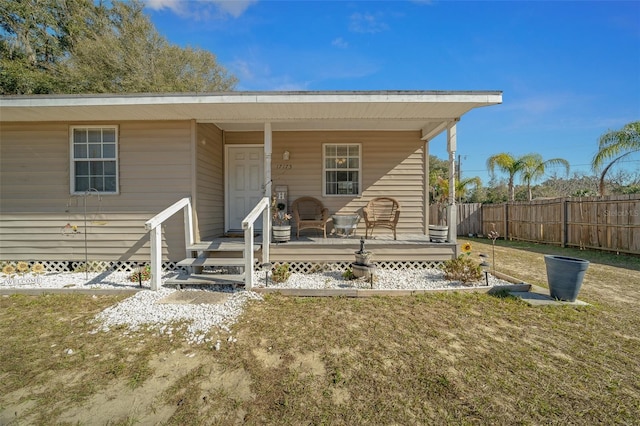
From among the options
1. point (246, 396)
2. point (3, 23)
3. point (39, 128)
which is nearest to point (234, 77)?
point (3, 23)

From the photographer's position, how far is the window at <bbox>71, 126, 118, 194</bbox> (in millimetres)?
5223

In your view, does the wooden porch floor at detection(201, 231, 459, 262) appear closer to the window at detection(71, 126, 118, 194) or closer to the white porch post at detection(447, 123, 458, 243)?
the white porch post at detection(447, 123, 458, 243)

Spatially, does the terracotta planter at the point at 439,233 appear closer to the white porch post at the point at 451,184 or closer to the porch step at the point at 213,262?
the white porch post at the point at 451,184

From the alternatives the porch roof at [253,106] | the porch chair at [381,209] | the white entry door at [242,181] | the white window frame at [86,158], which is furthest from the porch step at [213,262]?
the porch chair at [381,209]

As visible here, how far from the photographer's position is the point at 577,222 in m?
8.66

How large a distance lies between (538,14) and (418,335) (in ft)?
29.5

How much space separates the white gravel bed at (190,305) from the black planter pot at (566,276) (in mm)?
702

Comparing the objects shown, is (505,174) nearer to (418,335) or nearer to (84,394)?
→ (418,335)

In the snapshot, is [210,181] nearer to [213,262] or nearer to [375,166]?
[213,262]

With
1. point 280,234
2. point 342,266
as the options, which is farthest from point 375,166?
point 280,234

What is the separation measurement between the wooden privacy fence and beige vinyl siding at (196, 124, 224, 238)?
10457 millimetres

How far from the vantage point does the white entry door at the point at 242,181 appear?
6664mm

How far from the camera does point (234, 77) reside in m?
17.3

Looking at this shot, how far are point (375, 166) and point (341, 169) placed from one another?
0.81m
